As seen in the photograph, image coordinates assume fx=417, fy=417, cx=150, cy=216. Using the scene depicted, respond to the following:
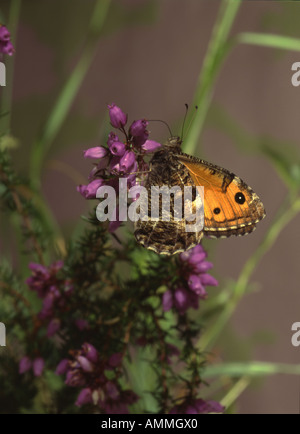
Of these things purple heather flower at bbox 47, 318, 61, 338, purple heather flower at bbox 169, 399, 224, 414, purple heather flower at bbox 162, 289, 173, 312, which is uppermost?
purple heather flower at bbox 162, 289, 173, 312

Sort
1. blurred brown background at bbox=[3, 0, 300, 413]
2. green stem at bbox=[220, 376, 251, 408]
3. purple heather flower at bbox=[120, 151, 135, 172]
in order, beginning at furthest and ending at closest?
blurred brown background at bbox=[3, 0, 300, 413] < green stem at bbox=[220, 376, 251, 408] < purple heather flower at bbox=[120, 151, 135, 172]

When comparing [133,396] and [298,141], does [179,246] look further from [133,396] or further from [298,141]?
[298,141]

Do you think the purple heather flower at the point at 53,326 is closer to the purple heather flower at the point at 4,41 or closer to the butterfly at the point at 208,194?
the butterfly at the point at 208,194

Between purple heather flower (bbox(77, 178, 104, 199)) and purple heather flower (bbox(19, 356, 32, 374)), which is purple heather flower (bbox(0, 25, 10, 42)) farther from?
purple heather flower (bbox(19, 356, 32, 374))

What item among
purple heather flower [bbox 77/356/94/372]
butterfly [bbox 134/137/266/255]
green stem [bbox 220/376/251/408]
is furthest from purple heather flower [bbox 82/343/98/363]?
green stem [bbox 220/376/251/408]

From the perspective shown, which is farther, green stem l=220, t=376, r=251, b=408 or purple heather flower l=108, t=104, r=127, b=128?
green stem l=220, t=376, r=251, b=408

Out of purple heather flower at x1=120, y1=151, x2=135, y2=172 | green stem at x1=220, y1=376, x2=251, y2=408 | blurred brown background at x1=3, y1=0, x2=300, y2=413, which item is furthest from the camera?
blurred brown background at x1=3, y1=0, x2=300, y2=413
